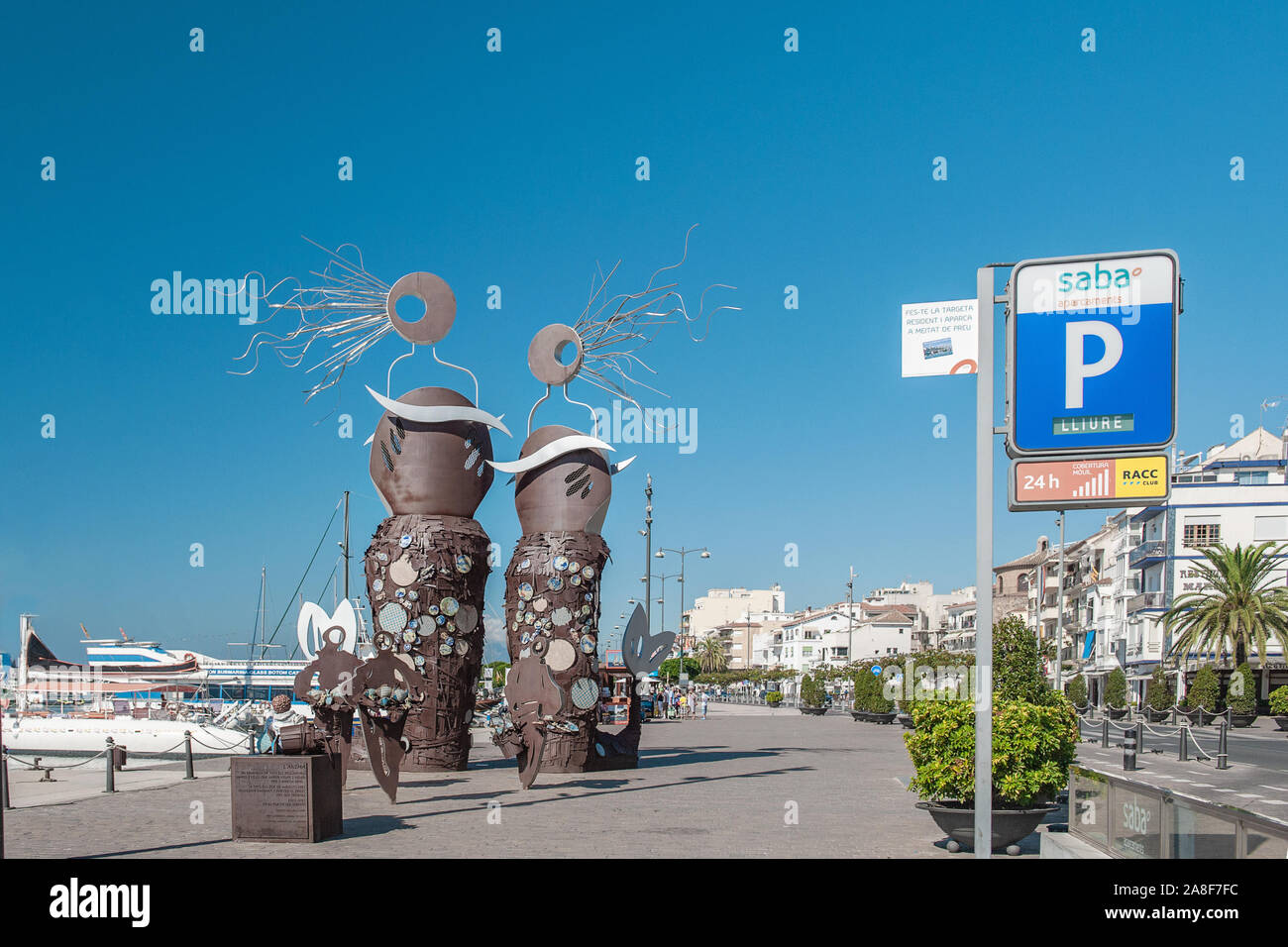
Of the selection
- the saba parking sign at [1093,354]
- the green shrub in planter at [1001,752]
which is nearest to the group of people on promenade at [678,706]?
the green shrub in planter at [1001,752]

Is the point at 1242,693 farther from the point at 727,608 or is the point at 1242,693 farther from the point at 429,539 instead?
the point at 727,608

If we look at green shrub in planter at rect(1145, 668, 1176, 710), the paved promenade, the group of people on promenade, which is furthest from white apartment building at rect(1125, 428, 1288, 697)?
the paved promenade

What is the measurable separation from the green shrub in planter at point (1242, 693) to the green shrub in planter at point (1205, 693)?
2.17 ft

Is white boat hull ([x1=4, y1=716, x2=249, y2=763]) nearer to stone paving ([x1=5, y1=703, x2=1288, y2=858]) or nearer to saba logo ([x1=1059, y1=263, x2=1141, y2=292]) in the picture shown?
stone paving ([x1=5, y1=703, x2=1288, y2=858])

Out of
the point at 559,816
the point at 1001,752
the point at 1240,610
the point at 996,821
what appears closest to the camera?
the point at 1001,752

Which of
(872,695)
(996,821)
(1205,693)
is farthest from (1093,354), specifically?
(1205,693)

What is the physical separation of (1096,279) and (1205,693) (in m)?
43.0

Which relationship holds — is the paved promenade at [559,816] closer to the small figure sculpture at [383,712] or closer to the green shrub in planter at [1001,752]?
the small figure sculpture at [383,712]

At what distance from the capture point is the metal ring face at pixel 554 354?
23547 millimetres

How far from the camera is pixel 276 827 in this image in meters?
12.7

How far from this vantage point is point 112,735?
30.3m

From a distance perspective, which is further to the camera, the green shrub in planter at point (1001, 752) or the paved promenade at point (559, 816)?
the paved promenade at point (559, 816)
